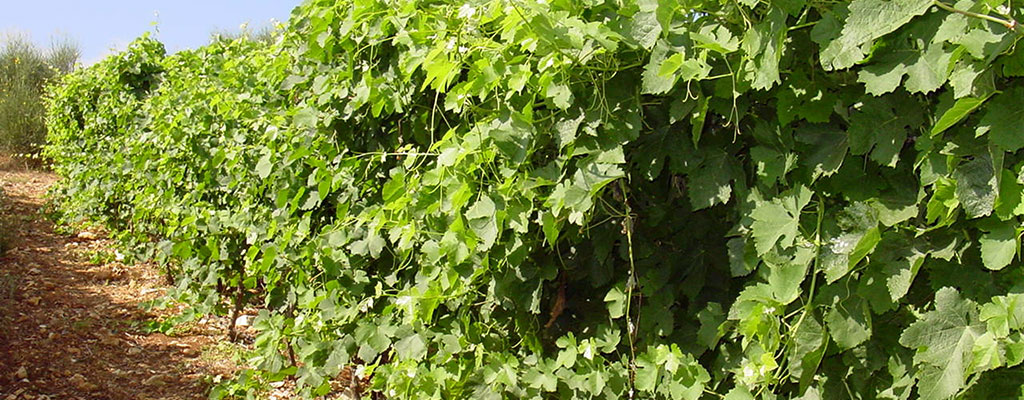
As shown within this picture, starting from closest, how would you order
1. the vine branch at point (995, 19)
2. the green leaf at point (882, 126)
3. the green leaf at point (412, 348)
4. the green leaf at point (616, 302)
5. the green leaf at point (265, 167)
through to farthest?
the vine branch at point (995, 19)
the green leaf at point (882, 126)
the green leaf at point (616, 302)
the green leaf at point (412, 348)
the green leaf at point (265, 167)

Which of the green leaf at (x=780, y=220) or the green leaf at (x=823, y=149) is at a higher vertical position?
the green leaf at (x=823, y=149)

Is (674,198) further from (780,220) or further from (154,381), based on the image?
(154,381)

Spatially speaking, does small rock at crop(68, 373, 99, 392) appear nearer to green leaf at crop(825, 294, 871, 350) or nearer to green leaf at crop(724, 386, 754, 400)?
green leaf at crop(724, 386, 754, 400)

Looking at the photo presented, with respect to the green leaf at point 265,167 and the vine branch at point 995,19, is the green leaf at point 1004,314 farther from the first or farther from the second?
the green leaf at point 265,167

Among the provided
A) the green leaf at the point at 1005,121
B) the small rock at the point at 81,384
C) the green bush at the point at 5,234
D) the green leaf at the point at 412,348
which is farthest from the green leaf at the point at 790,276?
the green bush at the point at 5,234

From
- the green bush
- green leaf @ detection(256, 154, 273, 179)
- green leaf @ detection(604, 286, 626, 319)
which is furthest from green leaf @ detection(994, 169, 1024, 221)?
the green bush

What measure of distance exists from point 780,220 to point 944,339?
328mm

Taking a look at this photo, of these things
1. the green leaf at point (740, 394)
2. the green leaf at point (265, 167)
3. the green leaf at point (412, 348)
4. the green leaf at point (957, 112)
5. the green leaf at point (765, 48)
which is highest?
the green leaf at point (765, 48)

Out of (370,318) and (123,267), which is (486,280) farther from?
(123,267)

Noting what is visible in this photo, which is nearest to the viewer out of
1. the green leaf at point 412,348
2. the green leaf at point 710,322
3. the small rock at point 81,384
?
the green leaf at point 710,322

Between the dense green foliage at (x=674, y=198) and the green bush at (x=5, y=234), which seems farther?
the green bush at (x=5, y=234)

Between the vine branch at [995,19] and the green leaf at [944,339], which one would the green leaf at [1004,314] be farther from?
the vine branch at [995,19]

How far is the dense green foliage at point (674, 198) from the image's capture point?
1.31 m

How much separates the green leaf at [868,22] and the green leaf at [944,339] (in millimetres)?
397
